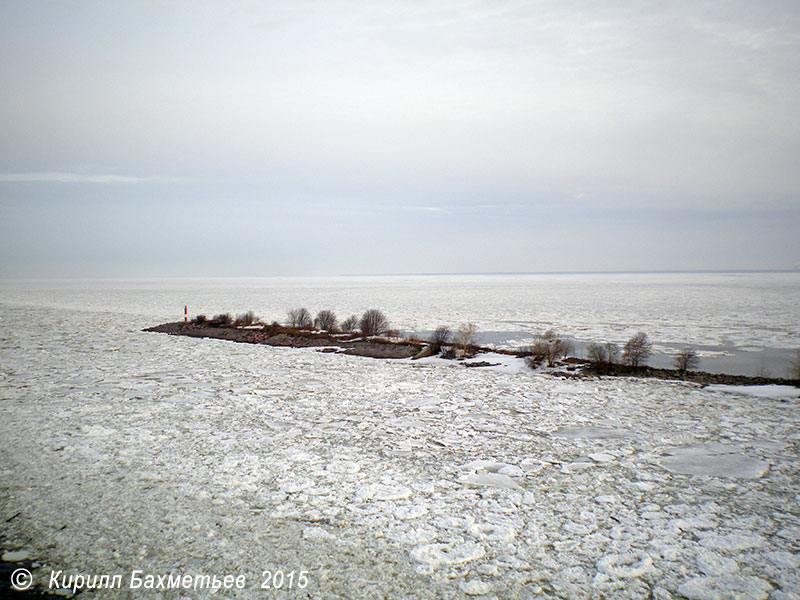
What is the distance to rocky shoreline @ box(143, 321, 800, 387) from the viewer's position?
328 inches

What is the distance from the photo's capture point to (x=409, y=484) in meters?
3.80

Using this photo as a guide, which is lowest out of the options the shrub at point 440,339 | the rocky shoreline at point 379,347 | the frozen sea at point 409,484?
the frozen sea at point 409,484

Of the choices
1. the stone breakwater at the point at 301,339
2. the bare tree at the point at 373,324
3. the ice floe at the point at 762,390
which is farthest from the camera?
the bare tree at the point at 373,324

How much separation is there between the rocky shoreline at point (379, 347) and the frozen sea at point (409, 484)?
0.81 metres

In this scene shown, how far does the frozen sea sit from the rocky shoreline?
805 mm

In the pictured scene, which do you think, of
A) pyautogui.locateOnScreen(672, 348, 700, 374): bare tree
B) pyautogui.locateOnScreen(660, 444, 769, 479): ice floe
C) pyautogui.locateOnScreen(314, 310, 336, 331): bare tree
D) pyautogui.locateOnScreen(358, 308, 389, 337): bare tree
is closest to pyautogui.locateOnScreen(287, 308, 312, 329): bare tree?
pyautogui.locateOnScreen(314, 310, 336, 331): bare tree

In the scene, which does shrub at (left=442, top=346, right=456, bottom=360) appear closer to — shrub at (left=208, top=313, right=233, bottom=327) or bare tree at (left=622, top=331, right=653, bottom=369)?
bare tree at (left=622, top=331, right=653, bottom=369)

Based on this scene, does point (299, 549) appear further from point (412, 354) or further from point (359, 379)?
point (412, 354)

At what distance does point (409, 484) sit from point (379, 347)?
8.00m

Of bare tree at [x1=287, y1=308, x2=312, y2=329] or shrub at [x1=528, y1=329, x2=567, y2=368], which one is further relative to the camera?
bare tree at [x1=287, y1=308, x2=312, y2=329]

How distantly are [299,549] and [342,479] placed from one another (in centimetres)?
103

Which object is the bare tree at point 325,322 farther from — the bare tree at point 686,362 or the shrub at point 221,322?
the bare tree at point 686,362

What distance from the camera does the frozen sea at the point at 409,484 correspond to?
2670 mm

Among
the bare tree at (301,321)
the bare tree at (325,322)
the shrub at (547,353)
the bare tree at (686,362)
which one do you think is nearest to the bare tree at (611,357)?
the shrub at (547,353)
